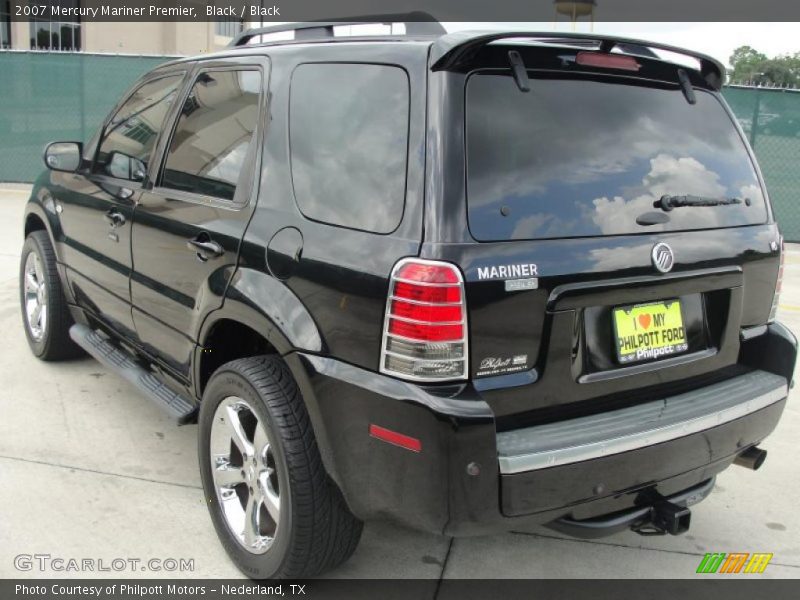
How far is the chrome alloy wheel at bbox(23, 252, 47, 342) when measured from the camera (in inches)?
200

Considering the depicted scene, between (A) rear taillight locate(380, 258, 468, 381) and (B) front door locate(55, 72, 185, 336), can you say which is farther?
(B) front door locate(55, 72, 185, 336)

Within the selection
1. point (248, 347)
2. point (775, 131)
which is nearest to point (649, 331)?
point (248, 347)

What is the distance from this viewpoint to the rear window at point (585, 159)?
2416mm

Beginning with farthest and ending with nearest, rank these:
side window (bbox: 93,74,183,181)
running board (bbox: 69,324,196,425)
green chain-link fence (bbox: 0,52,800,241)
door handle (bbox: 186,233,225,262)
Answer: green chain-link fence (bbox: 0,52,800,241) → side window (bbox: 93,74,183,181) → running board (bbox: 69,324,196,425) → door handle (bbox: 186,233,225,262)

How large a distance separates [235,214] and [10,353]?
10.3ft

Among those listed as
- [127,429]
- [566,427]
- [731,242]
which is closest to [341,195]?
[566,427]

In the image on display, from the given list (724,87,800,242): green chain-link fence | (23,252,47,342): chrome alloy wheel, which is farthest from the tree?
(23,252,47,342): chrome alloy wheel

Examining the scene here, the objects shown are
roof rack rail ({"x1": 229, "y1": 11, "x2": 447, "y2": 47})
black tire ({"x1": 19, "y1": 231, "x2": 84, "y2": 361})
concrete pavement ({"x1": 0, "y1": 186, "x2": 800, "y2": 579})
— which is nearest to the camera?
roof rack rail ({"x1": 229, "y1": 11, "x2": 447, "y2": 47})

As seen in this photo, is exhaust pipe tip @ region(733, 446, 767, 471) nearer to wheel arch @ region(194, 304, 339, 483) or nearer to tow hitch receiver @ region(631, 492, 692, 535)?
tow hitch receiver @ region(631, 492, 692, 535)

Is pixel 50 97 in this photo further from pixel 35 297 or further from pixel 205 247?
pixel 205 247

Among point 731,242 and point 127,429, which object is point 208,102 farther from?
point 731,242

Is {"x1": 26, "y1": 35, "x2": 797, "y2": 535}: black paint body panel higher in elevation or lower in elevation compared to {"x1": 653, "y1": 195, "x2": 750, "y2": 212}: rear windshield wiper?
lower

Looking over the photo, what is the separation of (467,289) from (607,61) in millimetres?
1003

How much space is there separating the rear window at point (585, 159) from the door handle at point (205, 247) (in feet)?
3.74
